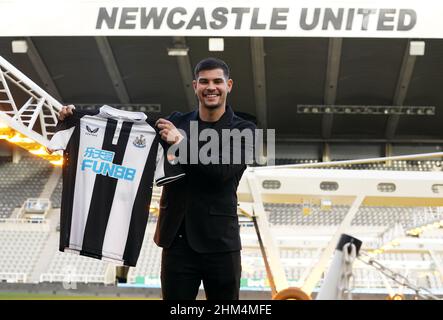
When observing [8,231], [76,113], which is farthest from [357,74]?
[76,113]

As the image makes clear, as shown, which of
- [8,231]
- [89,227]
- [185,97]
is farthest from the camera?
[8,231]

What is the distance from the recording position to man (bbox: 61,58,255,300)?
296 cm

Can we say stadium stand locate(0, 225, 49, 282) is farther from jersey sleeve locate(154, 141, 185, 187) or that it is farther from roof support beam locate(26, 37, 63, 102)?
jersey sleeve locate(154, 141, 185, 187)

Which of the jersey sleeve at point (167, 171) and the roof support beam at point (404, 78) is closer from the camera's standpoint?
the jersey sleeve at point (167, 171)

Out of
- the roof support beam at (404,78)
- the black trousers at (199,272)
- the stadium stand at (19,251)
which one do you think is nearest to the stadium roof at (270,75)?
the roof support beam at (404,78)

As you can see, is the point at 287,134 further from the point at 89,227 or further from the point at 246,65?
the point at 89,227

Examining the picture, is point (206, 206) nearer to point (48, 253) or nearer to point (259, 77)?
point (259, 77)

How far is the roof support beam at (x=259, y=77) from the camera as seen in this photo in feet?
62.8

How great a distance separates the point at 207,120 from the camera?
3.11 meters

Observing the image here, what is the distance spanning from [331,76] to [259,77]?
2.16 m

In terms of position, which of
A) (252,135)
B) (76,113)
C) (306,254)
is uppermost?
(306,254)

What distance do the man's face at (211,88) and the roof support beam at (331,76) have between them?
16.2m

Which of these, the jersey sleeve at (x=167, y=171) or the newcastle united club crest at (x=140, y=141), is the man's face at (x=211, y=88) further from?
the newcastle united club crest at (x=140, y=141)
